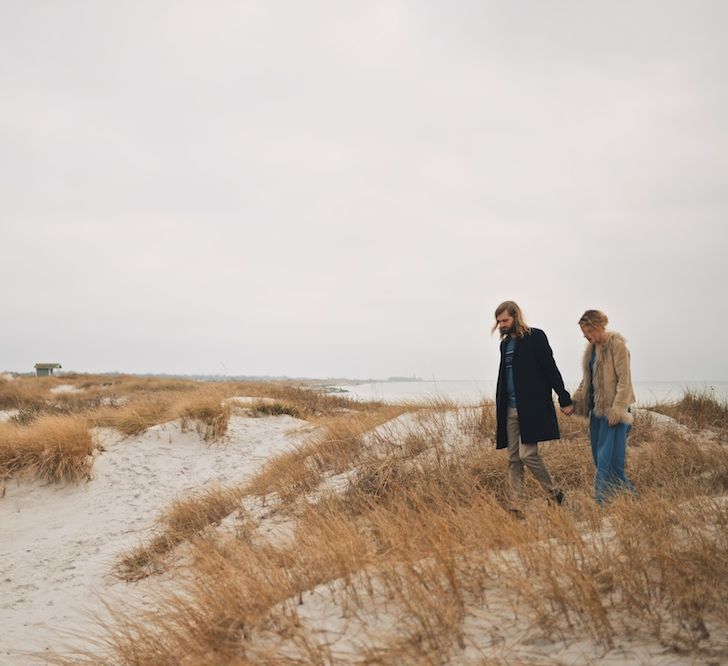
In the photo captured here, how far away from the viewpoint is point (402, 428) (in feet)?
27.0

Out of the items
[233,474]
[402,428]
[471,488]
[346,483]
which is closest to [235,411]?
[233,474]

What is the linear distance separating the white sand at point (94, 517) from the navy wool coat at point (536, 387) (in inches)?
149

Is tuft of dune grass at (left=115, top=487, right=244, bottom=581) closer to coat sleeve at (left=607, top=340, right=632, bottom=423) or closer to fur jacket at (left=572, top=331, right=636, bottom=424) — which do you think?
fur jacket at (left=572, top=331, right=636, bottom=424)

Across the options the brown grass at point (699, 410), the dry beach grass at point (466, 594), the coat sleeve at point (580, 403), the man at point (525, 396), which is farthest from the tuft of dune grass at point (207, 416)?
the brown grass at point (699, 410)

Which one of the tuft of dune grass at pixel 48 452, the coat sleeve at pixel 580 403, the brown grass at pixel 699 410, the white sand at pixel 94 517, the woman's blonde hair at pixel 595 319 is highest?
the woman's blonde hair at pixel 595 319

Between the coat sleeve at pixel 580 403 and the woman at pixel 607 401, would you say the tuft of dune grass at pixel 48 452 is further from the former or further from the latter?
the woman at pixel 607 401

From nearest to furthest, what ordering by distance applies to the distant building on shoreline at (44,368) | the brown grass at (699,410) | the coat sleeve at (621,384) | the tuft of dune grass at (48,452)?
1. the coat sleeve at (621,384)
2. the tuft of dune grass at (48,452)
3. the brown grass at (699,410)
4. the distant building on shoreline at (44,368)

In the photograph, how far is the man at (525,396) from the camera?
467cm

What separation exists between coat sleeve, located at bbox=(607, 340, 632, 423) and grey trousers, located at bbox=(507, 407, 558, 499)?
0.78 metres

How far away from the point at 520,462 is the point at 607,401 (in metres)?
1.03

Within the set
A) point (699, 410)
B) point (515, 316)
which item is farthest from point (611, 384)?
point (699, 410)

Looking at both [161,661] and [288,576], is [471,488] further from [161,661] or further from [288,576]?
[161,661]

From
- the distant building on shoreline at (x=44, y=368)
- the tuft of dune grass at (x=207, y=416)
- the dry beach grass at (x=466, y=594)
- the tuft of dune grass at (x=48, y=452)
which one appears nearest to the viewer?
the dry beach grass at (x=466, y=594)

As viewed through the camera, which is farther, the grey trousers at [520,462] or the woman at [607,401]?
the grey trousers at [520,462]
